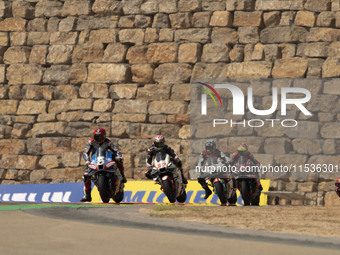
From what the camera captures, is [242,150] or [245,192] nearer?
[245,192]

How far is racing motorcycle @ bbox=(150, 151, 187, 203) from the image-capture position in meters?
16.5

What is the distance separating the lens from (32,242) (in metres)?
8.06

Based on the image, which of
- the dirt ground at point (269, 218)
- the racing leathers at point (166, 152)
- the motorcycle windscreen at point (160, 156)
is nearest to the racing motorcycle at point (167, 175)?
the motorcycle windscreen at point (160, 156)

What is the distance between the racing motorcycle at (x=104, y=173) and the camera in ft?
52.2

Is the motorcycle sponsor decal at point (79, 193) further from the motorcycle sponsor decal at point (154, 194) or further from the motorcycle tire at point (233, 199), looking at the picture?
the motorcycle tire at point (233, 199)

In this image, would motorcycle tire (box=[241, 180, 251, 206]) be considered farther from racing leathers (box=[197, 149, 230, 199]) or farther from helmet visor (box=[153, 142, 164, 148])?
helmet visor (box=[153, 142, 164, 148])

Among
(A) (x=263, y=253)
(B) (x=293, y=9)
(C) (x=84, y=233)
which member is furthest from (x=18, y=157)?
(A) (x=263, y=253)

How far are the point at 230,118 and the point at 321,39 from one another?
2.99m

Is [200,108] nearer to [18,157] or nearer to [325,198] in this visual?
[325,198]

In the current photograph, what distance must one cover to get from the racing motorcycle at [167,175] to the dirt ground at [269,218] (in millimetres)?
2629

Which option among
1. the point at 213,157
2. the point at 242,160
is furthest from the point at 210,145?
→ the point at 242,160

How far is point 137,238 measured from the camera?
28.1ft

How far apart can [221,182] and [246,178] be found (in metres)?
0.80
